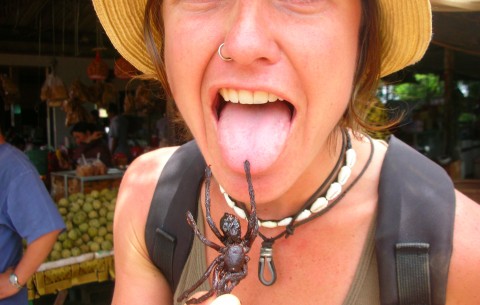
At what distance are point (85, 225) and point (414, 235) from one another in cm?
399

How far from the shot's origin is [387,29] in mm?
1193

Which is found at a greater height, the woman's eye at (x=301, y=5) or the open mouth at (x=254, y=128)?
the woman's eye at (x=301, y=5)

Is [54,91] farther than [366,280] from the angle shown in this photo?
Yes

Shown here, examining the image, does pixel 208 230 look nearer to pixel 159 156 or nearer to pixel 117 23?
pixel 159 156

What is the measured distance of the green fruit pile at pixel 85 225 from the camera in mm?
4246

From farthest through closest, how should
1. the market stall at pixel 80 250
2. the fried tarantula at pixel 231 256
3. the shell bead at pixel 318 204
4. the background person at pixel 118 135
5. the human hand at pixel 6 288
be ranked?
the background person at pixel 118 135 < the market stall at pixel 80 250 < the human hand at pixel 6 288 < the shell bead at pixel 318 204 < the fried tarantula at pixel 231 256

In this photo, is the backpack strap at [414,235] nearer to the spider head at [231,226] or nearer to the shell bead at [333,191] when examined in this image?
the shell bead at [333,191]

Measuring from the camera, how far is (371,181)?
129 cm

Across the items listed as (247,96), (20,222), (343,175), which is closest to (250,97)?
(247,96)

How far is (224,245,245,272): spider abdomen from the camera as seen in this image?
2.99 feet

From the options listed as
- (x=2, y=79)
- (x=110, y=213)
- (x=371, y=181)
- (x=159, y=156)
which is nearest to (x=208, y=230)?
(x=159, y=156)

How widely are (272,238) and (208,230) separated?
0.73 feet

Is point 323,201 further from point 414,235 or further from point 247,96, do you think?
point 247,96

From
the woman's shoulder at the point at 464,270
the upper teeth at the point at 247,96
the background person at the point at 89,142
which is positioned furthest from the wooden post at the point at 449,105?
the upper teeth at the point at 247,96
